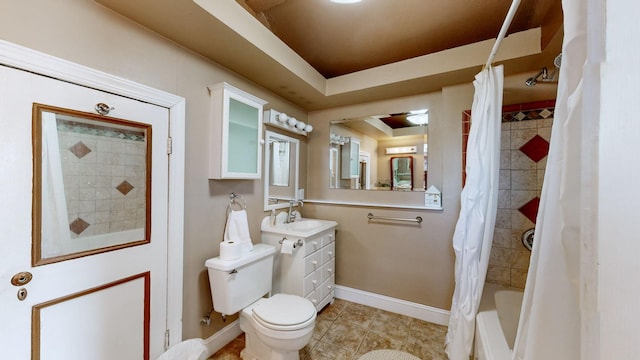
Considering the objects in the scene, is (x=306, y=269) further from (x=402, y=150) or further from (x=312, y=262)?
(x=402, y=150)

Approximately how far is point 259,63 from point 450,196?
6.59ft

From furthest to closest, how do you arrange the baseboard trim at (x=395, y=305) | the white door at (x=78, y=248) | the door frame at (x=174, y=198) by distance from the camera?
the baseboard trim at (x=395, y=305)
the door frame at (x=174, y=198)
the white door at (x=78, y=248)

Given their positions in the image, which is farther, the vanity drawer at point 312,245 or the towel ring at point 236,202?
the vanity drawer at point 312,245

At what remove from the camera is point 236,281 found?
1728 mm

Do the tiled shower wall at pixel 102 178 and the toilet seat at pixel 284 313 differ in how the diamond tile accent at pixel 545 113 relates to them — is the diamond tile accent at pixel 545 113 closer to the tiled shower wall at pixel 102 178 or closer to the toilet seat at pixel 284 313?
the toilet seat at pixel 284 313

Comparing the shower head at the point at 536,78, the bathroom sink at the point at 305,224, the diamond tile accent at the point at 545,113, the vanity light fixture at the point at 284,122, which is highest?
the shower head at the point at 536,78

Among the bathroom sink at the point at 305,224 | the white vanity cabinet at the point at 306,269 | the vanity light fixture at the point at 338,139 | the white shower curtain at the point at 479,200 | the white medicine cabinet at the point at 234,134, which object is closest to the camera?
the white shower curtain at the point at 479,200

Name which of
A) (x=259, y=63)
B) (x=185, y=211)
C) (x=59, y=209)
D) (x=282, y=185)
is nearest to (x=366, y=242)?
(x=282, y=185)

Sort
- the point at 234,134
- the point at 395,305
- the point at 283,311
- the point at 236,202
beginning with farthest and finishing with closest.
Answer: the point at 395,305
the point at 236,202
the point at 234,134
the point at 283,311

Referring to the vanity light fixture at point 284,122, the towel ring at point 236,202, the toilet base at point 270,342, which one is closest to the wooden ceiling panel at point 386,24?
the vanity light fixture at point 284,122

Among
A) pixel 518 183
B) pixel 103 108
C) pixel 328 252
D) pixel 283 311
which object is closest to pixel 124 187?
pixel 103 108

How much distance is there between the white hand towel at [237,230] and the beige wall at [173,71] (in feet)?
0.20

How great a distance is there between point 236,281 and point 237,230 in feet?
1.23

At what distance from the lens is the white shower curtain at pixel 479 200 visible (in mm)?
1637
